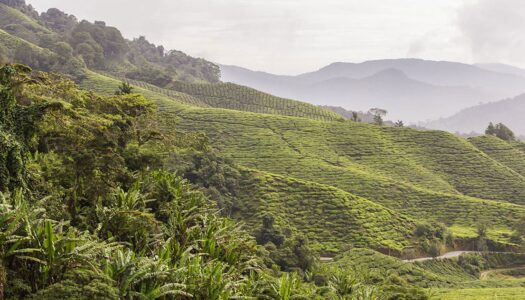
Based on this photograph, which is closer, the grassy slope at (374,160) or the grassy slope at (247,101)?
the grassy slope at (374,160)

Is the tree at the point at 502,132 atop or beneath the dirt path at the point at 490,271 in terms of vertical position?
atop

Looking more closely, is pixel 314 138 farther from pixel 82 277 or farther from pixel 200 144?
pixel 82 277

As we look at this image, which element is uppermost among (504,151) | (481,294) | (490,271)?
(504,151)

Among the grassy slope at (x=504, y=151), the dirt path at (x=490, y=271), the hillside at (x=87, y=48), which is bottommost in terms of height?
the dirt path at (x=490, y=271)

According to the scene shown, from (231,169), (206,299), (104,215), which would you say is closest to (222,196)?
(231,169)

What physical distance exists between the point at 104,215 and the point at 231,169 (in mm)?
35536

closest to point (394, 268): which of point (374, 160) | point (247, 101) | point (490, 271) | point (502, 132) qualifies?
point (490, 271)

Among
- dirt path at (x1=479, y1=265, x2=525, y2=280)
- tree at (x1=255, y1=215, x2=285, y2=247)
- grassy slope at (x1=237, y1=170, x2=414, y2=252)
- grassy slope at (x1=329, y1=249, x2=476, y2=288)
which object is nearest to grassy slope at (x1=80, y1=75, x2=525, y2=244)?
grassy slope at (x1=237, y1=170, x2=414, y2=252)

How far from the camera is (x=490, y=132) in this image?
346 feet

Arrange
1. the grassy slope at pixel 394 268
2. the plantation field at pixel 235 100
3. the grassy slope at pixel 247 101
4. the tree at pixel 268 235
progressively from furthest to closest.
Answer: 1. the grassy slope at pixel 247 101
2. the plantation field at pixel 235 100
3. the tree at pixel 268 235
4. the grassy slope at pixel 394 268

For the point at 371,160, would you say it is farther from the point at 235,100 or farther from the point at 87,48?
the point at 87,48

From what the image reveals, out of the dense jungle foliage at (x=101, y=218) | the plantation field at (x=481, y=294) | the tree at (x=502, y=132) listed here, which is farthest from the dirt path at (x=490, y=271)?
the tree at (x=502, y=132)

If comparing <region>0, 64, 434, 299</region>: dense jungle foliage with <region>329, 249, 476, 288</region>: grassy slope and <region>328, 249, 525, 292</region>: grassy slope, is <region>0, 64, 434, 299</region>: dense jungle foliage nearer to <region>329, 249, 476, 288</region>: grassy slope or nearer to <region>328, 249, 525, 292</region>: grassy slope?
<region>329, 249, 476, 288</region>: grassy slope

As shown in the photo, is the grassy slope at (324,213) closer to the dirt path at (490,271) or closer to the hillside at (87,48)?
the dirt path at (490,271)
